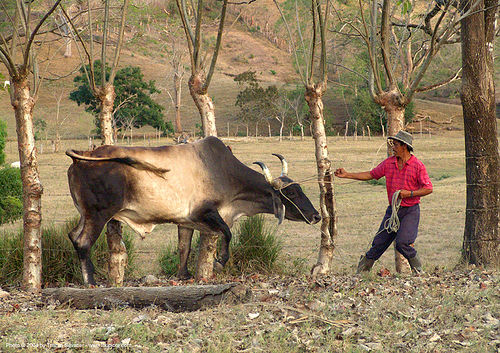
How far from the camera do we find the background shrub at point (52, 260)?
738 cm

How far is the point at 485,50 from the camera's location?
709cm

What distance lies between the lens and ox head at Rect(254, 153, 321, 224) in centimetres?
705

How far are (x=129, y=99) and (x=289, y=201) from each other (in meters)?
37.7

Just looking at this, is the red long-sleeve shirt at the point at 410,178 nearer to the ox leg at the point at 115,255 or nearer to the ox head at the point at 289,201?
the ox head at the point at 289,201

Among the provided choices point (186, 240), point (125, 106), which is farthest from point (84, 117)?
point (186, 240)

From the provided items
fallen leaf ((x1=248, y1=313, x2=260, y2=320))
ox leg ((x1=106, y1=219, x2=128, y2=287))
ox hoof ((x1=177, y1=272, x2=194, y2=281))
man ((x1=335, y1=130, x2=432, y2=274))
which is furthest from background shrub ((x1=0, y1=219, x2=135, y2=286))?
fallen leaf ((x1=248, y1=313, x2=260, y2=320))

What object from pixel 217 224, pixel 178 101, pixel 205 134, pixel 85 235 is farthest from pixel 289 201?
pixel 178 101

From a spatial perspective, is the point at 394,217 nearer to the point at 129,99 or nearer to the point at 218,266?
the point at 218,266

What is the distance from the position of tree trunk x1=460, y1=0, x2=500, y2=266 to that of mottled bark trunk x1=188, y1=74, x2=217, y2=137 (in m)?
2.97

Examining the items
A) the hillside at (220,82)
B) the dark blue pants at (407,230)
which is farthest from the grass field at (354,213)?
the hillside at (220,82)

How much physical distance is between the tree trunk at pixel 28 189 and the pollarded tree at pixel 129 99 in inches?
1387

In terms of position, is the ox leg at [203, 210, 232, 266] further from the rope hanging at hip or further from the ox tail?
the rope hanging at hip

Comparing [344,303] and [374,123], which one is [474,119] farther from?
[374,123]

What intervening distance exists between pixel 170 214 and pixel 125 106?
1523 inches
